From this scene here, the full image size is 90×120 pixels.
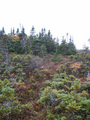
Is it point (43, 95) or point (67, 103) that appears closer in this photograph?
point (67, 103)

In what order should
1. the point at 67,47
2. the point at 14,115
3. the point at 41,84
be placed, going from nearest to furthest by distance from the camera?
the point at 14,115 → the point at 41,84 → the point at 67,47

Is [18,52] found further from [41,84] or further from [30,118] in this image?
[30,118]

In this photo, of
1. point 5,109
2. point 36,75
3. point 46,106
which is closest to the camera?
point 5,109

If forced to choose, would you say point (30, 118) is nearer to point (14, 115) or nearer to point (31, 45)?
point (14, 115)

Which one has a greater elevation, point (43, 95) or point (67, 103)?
point (67, 103)

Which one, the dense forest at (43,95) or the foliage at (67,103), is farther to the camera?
the dense forest at (43,95)

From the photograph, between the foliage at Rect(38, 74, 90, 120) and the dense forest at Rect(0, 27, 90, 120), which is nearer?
the foliage at Rect(38, 74, 90, 120)

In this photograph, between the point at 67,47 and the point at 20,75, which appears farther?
the point at 67,47

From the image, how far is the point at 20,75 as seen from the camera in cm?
1265

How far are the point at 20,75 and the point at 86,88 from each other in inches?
332

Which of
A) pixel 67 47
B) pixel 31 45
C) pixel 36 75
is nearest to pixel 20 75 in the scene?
pixel 36 75

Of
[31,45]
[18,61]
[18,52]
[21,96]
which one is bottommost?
[21,96]

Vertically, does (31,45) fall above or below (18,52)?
above

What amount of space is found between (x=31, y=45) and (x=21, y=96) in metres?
17.6
